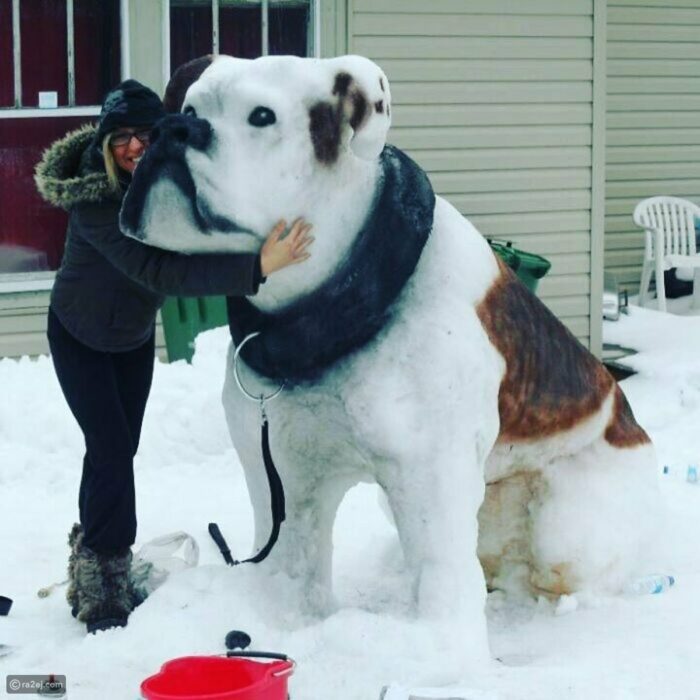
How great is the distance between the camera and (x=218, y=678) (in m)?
3.81

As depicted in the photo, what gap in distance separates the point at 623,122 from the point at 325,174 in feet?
32.2

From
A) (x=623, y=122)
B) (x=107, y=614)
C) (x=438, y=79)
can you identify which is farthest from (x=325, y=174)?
(x=623, y=122)

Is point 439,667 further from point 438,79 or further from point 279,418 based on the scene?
point 438,79

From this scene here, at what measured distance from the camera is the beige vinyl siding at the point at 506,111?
31.1 feet

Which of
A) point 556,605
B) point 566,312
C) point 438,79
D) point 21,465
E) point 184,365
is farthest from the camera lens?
point 566,312

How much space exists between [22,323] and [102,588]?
4118 millimetres

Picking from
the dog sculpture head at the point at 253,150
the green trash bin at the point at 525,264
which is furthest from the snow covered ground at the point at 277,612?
the green trash bin at the point at 525,264

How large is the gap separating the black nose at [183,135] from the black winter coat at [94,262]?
1.61 ft

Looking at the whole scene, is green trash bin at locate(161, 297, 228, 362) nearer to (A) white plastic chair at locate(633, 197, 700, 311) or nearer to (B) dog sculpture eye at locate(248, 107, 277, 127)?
(A) white plastic chair at locate(633, 197, 700, 311)

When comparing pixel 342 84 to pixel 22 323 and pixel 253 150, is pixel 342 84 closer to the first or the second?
pixel 253 150

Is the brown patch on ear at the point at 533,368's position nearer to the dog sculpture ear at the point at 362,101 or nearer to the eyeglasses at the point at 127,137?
the dog sculpture ear at the point at 362,101

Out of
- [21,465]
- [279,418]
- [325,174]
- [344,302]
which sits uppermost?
→ [325,174]

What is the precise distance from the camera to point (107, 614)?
4762 mm

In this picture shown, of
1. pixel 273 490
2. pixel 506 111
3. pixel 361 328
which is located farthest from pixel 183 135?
pixel 506 111
